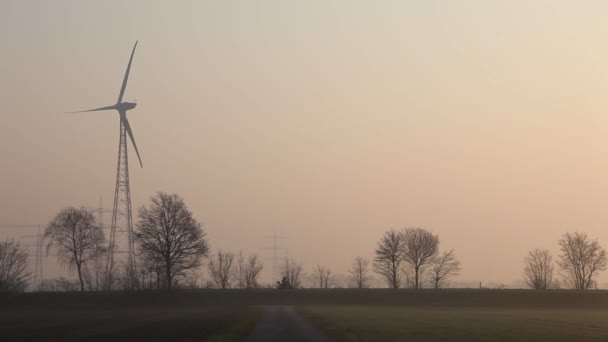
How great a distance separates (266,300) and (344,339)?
97636 mm

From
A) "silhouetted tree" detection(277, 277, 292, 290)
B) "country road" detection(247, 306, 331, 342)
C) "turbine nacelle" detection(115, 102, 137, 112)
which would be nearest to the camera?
"country road" detection(247, 306, 331, 342)

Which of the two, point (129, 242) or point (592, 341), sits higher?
point (129, 242)

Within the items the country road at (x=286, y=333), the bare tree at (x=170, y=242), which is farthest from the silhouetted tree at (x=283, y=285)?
the country road at (x=286, y=333)

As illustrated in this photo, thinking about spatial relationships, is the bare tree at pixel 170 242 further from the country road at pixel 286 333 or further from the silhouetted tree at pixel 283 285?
the country road at pixel 286 333

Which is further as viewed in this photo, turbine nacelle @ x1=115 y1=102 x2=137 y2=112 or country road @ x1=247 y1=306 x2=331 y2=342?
turbine nacelle @ x1=115 y1=102 x2=137 y2=112

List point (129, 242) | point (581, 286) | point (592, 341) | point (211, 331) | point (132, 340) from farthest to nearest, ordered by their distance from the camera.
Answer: point (581, 286)
point (129, 242)
point (211, 331)
point (592, 341)
point (132, 340)

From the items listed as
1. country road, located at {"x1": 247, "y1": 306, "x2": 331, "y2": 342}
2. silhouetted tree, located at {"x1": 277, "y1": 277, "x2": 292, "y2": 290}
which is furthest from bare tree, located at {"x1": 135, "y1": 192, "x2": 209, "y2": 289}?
country road, located at {"x1": 247, "y1": 306, "x2": 331, "y2": 342}

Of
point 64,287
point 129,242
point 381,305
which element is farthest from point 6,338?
point 64,287

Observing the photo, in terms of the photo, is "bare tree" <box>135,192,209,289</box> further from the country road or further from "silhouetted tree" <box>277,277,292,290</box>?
the country road

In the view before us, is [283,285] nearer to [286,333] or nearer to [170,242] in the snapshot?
[170,242]

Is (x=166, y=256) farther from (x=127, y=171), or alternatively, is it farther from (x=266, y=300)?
(x=127, y=171)

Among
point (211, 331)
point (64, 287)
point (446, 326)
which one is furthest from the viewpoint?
point (64, 287)

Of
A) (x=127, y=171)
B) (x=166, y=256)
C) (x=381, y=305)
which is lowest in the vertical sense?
(x=381, y=305)

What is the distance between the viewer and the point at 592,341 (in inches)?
2078
